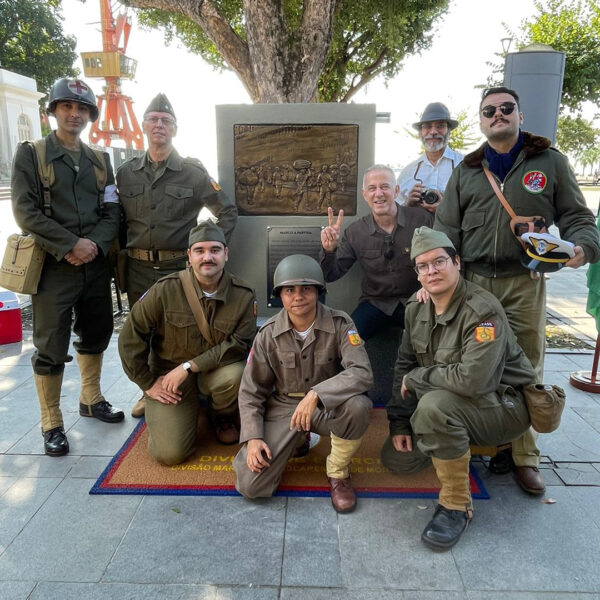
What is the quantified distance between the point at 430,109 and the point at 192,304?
7.64ft

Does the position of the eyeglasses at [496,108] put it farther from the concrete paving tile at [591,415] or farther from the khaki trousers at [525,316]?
the concrete paving tile at [591,415]

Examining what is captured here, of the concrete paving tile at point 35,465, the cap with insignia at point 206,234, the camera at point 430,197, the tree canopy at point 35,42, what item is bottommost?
the concrete paving tile at point 35,465

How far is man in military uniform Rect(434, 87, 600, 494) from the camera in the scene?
9.45ft

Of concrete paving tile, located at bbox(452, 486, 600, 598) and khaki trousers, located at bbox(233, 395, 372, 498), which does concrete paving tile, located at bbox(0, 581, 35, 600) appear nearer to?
khaki trousers, located at bbox(233, 395, 372, 498)

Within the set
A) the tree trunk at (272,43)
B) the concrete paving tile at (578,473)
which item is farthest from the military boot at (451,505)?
the tree trunk at (272,43)

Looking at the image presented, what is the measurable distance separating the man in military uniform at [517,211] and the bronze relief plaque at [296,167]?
1404 millimetres

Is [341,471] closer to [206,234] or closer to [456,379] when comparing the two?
[456,379]

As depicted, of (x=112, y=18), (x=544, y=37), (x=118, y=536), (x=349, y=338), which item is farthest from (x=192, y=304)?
(x=112, y=18)

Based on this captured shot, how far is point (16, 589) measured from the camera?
6.95ft

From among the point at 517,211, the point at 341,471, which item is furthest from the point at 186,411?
the point at 517,211

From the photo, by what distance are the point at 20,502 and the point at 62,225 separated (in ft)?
5.36

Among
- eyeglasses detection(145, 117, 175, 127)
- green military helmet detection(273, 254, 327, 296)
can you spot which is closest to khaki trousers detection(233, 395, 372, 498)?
green military helmet detection(273, 254, 327, 296)

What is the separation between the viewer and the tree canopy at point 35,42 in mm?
30000

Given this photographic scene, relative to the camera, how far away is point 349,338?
9.36ft
